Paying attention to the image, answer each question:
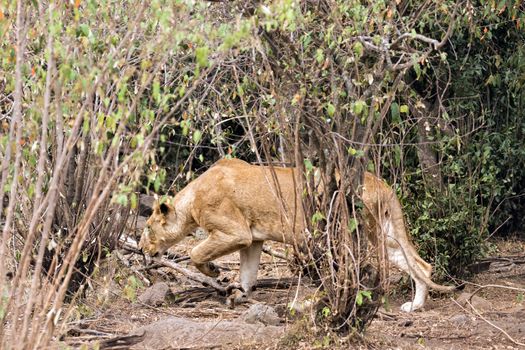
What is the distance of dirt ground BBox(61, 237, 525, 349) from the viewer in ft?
24.3

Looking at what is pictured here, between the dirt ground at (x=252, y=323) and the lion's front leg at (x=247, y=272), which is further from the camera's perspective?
the lion's front leg at (x=247, y=272)

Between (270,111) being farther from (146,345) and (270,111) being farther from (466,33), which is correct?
(466,33)

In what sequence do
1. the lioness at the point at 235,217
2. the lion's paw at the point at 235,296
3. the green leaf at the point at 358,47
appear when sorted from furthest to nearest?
the lioness at the point at 235,217 < the lion's paw at the point at 235,296 < the green leaf at the point at 358,47

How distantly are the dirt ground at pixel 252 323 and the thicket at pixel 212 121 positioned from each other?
284 mm

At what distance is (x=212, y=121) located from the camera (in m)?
8.13

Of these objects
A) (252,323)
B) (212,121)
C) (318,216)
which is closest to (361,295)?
(318,216)

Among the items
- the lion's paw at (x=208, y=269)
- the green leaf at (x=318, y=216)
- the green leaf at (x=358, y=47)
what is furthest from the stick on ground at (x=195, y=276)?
the green leaf at (x=358, y=47)

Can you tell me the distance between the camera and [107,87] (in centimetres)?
636

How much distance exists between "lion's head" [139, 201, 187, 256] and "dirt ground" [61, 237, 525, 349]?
0.25m

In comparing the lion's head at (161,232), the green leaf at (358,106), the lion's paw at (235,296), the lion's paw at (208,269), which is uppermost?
the green leaf at (358,106)

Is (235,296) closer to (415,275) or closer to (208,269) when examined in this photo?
(208,269)

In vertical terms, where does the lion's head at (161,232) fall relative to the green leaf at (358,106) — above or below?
below

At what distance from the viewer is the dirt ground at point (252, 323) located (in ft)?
24.3

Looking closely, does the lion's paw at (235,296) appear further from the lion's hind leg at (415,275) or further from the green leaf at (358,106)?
the green leaf at (358,106)
